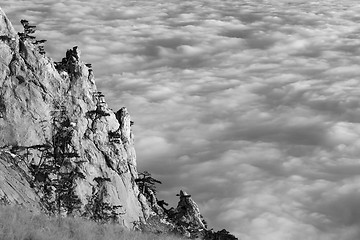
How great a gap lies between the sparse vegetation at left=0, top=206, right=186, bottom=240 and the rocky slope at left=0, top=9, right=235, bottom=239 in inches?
634

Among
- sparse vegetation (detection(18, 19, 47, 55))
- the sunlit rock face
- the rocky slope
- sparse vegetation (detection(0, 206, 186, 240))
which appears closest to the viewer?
sparse vegetation (detection(0, 206, 186, 240))

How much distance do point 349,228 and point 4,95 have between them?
138 metres

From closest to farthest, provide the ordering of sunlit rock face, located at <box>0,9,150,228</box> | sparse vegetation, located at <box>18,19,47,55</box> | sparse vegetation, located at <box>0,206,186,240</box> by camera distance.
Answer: sparse vegetation, located at <box>0,206,186,240</box>
sunlit rock face, located at <box>0,9,150,228</box>
sparse vegetation, located at <box>18,19,47,55</box>

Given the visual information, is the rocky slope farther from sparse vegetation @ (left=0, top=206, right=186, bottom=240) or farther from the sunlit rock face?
sparse vegetation @ (left=0, top=206, right=186, bottom=240)

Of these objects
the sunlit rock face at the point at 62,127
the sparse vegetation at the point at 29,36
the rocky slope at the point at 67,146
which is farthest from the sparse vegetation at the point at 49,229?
the sparse vegetation at the point at 29,36

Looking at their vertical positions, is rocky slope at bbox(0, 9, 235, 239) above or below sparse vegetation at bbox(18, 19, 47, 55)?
below

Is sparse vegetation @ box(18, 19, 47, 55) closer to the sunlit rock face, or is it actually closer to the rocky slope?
the rocky slope

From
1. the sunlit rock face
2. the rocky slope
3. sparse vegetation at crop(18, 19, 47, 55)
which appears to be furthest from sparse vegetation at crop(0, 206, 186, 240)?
sparse vegetation at crop(18, 19, 47, 55)

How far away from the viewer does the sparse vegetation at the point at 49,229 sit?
18125 mm

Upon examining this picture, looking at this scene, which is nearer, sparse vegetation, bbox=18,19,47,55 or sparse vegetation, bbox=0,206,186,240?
sparse vegetation, bbox=0,206,186,240

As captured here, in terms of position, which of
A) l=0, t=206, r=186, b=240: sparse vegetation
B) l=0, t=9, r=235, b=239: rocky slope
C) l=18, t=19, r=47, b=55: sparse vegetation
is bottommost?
l=0, t=206, r=186, b=240: sparse vegetation

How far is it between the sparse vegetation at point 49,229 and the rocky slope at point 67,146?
1610 centimetres

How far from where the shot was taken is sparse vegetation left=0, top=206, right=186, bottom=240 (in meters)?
18.1

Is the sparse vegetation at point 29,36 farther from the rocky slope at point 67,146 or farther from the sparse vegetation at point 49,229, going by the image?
the sparse vegetation at point 49,229
